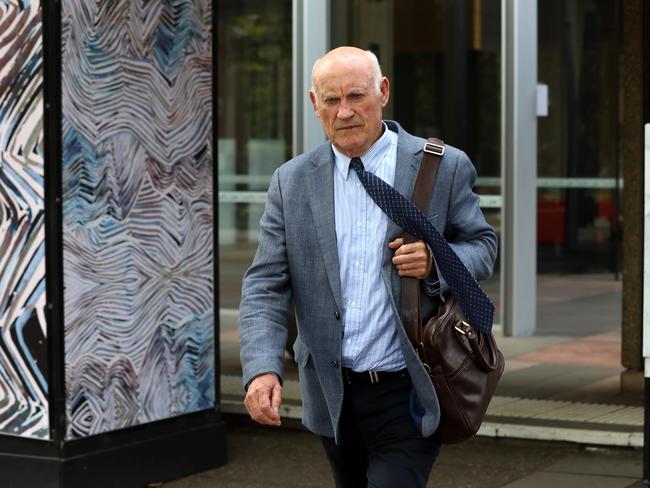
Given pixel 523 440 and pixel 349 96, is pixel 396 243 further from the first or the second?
pixel 523 440

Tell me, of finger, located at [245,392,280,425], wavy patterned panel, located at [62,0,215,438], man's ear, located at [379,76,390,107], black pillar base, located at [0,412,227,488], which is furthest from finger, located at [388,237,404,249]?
black pillar base, located at [0,412,227,488]

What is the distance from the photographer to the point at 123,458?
21.4 ft

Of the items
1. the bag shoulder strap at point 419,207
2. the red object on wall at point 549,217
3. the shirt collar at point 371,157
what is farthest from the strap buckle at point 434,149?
the red object on wall at point 549,217

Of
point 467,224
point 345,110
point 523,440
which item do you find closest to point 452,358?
point 467,224

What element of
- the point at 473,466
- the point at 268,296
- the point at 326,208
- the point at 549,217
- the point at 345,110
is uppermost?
the point at 345,110

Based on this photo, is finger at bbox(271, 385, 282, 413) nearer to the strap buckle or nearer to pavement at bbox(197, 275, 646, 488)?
the strap buckle

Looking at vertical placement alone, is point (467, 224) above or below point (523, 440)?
above

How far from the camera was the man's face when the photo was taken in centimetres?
370

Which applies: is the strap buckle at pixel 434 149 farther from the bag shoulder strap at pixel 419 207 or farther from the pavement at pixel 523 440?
the pavement at pixel 523 440

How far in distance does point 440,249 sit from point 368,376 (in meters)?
0.41

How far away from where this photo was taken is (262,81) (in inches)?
571

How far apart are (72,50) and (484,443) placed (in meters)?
3.06

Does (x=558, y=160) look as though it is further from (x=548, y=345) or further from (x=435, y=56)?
(x=548, y=345)

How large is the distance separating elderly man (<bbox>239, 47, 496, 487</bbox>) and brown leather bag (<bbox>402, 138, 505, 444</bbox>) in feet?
0.10
